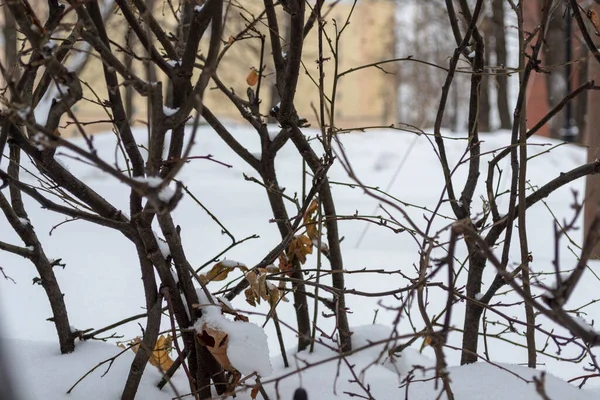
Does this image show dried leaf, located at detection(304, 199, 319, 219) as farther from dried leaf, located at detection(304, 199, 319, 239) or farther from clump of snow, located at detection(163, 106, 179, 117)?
clump of snow, located at detection(163, 106, 179, 117)

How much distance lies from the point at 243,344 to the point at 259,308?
1.64 meters

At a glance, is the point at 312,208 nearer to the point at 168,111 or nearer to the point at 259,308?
the point at 168,111

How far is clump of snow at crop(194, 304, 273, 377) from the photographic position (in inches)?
48.1

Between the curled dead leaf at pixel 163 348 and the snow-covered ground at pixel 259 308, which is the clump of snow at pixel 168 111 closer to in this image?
the snow-covered ground at pixel 259 308

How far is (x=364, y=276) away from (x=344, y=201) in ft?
7.20

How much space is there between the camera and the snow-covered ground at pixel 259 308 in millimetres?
1447

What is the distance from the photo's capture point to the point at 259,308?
2852mm

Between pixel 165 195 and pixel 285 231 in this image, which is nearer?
pixel 165 195

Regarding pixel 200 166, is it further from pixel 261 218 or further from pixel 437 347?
pixel 437 347

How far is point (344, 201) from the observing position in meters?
5.04

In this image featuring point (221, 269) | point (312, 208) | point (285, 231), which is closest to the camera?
point (221, 269)

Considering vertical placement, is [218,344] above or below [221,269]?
below

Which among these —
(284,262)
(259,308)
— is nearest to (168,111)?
(284,262)

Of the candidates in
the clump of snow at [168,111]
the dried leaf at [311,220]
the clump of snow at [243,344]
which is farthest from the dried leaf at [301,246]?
the clump of snow at [168,111]
